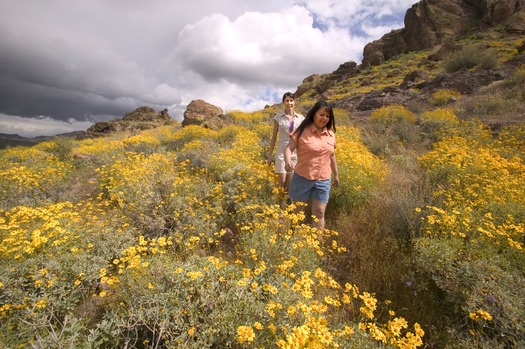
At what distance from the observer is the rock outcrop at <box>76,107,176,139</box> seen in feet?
83.7

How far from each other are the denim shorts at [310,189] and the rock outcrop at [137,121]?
26382 millimetres

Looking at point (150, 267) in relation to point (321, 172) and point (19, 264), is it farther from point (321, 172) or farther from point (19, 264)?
point (321, 172)

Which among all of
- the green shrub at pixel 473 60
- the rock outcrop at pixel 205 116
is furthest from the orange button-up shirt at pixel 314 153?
the green shrub at pixel 473 60

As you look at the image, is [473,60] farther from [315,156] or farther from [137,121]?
[137,121]

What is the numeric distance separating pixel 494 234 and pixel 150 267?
3983 millimetres

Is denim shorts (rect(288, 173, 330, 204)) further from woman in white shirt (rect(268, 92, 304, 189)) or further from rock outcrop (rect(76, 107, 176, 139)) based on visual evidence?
rock outcrop (rect(76, 107, 176, 139))

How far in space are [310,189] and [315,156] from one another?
50 centimetres

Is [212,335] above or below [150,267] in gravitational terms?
below

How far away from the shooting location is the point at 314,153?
355 centimetres

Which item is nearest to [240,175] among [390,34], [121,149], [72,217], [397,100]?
[72,217]

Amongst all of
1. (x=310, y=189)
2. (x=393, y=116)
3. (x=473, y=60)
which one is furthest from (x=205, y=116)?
(x=473, y=60)

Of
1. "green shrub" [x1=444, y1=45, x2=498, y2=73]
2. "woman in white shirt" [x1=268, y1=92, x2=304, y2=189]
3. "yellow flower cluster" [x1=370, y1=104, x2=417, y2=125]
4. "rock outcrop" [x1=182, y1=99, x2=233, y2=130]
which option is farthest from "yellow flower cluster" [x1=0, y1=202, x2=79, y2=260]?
"green shrub" [x1=444, y1=45, x2=498, y2=73]

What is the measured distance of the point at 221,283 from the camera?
242 cm

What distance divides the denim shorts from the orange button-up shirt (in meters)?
0.08
